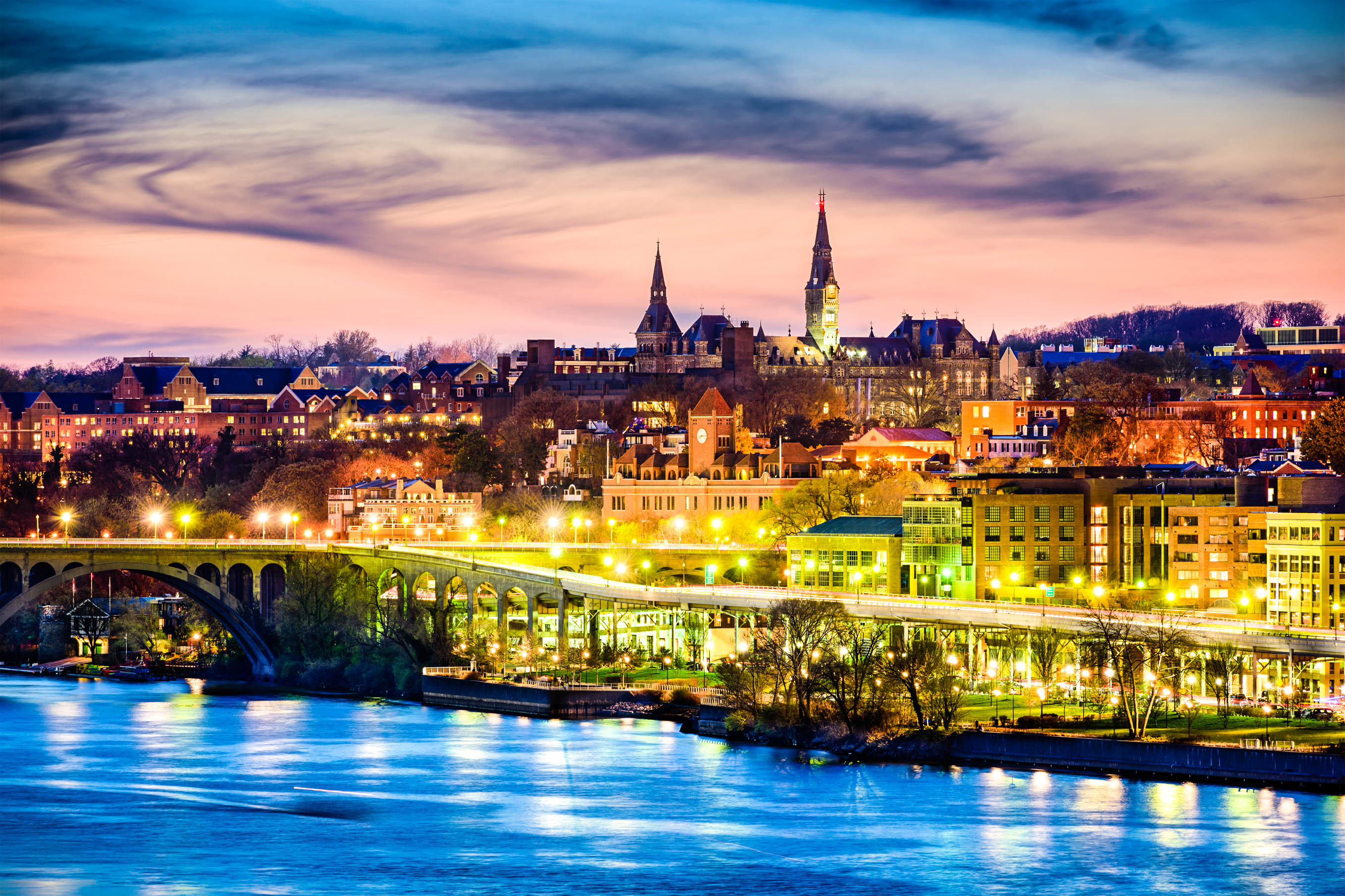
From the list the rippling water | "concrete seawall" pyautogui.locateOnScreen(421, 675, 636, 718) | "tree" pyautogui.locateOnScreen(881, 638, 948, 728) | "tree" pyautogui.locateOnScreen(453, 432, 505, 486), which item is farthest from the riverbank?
"tree" pyautogui.locateOnScreen(453, 432, 505, 486)

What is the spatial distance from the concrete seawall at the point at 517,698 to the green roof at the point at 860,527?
1651 cm

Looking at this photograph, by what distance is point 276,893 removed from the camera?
4144 centimetres

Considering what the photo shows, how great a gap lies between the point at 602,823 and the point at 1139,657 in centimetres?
1505

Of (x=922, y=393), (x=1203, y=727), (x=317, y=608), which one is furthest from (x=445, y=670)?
(x=922, y=393)

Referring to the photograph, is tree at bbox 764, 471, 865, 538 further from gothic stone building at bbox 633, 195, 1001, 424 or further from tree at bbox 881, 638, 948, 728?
gothic stone building at bbox 633, 195, 1001, 424

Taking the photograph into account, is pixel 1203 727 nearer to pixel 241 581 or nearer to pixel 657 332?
pixel 241 581

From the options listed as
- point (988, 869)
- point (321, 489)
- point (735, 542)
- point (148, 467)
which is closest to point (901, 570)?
point (735, 542)

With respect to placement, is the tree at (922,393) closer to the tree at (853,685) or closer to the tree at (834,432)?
the tree at (834,432)

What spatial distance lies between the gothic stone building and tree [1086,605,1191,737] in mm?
113112

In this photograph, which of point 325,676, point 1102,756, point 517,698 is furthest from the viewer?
point 325,676

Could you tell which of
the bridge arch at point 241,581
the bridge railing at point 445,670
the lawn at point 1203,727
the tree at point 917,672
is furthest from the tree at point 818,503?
the lawn at point 1203,727

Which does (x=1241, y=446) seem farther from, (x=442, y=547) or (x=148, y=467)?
(x=148, y=467)

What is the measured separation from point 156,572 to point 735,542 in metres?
27.5

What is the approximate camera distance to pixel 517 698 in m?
69.6
